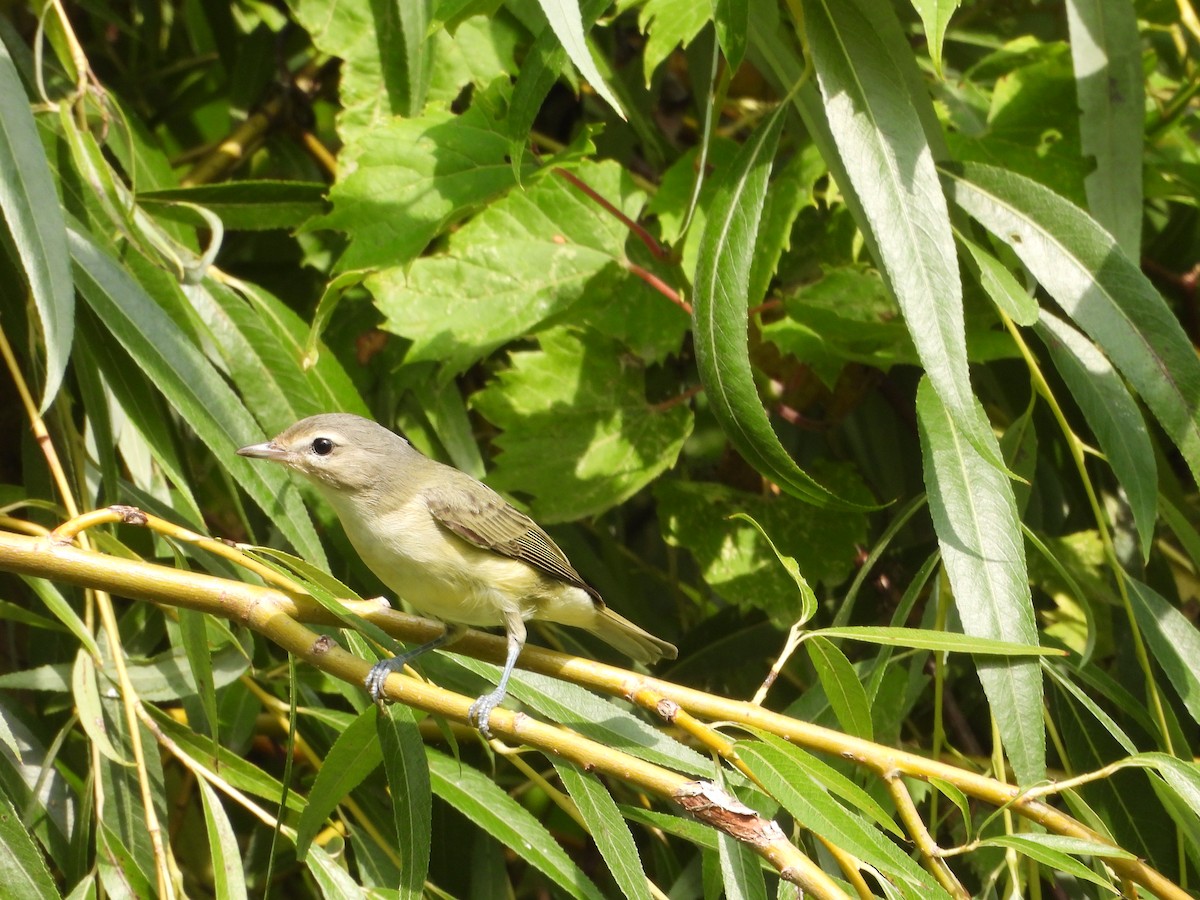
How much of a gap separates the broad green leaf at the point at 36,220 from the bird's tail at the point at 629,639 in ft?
4.31

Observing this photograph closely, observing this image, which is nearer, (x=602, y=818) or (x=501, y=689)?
(x=602, y=818)

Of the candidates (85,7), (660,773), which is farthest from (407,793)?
(85,7)

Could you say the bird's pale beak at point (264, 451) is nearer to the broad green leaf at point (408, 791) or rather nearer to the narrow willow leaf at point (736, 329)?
the broad green leaf at point (408, 791)

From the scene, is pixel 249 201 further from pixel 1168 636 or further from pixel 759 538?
pixel 1168 636

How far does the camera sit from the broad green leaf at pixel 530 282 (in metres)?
2.92

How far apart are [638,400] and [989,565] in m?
1.16

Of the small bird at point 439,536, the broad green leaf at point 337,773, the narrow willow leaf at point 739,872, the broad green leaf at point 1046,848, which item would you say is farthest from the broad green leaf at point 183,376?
the broad green leaf at point 1046,848

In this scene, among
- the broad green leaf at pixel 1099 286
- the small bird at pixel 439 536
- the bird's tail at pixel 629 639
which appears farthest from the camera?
the bird's tail at pixel 629 639

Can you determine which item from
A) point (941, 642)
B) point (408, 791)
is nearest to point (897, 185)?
point (941, 642)

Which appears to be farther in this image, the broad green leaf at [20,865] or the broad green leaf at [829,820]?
the broad green leaf at [20,865]

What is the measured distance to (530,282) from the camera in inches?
118

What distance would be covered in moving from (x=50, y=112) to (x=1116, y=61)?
2388 millimetres

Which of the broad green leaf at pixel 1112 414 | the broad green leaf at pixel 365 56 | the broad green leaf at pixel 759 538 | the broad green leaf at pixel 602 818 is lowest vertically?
the broad green leaf at pixel 759 538

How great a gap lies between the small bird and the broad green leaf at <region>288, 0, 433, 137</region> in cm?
87
